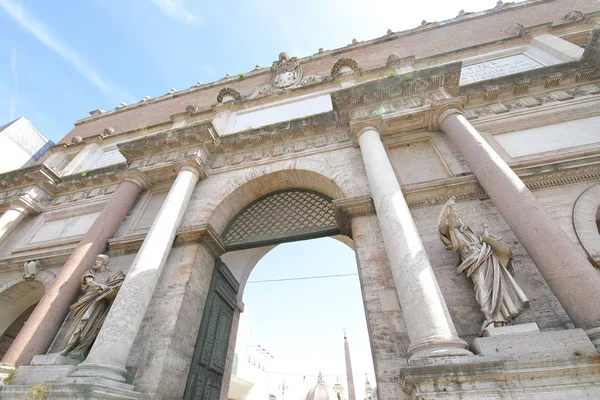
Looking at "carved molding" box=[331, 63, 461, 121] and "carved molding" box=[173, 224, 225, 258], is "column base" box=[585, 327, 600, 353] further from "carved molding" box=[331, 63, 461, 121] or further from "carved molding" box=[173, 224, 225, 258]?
"carved molding" box=[173, 224, 225, 258]

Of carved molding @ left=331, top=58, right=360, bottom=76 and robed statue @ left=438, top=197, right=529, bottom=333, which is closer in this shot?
robed statue @ left=438, top=197, right=529, bottom=333

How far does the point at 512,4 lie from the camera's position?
11.4 m

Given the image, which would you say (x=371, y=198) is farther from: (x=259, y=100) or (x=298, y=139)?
(x=259, y=100)

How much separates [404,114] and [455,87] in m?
1.39

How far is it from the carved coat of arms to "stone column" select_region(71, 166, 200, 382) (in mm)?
6692

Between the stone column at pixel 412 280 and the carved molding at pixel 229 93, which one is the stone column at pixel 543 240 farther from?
the carved molding at pixel 229 93

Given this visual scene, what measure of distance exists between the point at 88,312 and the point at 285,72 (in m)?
10.1

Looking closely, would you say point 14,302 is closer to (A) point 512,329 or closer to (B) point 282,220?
(B) point 282,220

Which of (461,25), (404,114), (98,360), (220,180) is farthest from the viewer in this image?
(461,25)

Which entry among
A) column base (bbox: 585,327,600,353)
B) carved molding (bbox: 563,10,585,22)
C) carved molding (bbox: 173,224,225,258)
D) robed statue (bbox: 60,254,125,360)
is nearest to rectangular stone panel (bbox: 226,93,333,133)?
carved molding (bbox: 173,224,225,258)

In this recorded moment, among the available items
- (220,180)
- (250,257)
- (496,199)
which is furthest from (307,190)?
(496,199)

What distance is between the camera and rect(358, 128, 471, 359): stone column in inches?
108

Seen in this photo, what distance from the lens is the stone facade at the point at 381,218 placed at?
2.89 m

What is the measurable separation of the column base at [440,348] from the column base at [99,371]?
11.6 feet
